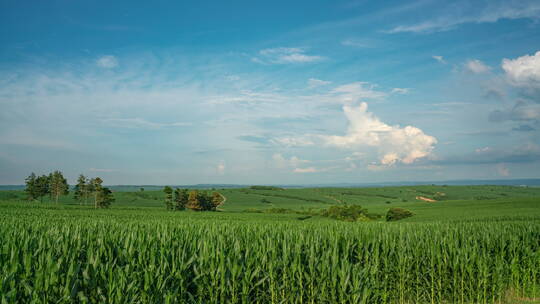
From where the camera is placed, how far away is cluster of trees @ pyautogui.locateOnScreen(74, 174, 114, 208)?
75.3 metres

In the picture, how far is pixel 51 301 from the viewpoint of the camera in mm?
5633

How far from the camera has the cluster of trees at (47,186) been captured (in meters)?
86.1

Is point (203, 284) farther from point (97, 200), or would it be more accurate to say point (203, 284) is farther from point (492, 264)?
point (97, 200)

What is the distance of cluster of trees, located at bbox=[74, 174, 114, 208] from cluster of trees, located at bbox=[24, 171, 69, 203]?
5211mm

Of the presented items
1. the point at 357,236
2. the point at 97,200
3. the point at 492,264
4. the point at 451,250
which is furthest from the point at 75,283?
the point at 97,200

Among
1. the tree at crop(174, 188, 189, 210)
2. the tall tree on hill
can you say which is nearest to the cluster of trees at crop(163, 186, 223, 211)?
the tree at crop(174, 188, 189, 210)

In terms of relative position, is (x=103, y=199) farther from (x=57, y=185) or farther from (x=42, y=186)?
(x=42, y=186)

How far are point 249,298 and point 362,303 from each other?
287 cm

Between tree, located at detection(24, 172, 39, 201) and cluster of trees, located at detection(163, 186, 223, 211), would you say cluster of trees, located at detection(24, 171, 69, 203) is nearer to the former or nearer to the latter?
tree, located at detection(24, 172, 39, 201)

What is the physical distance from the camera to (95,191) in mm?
77438

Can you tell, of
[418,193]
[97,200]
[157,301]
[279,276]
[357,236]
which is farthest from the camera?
[418,193]

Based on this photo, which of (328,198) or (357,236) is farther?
(328,198)

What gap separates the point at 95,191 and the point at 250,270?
80.5 metres

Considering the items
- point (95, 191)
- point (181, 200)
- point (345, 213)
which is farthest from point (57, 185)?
point (345, 213)
